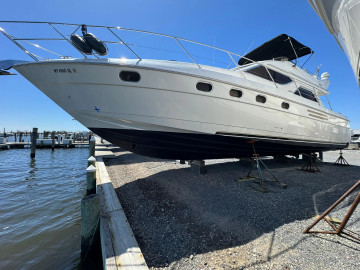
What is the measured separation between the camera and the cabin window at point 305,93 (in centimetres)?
591

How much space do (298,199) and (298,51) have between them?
6330mm

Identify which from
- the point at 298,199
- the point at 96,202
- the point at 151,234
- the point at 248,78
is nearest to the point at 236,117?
the point at 248,78

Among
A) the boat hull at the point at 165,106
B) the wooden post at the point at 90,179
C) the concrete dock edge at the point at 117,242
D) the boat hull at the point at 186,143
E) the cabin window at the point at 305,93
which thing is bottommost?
the concrete dock edge at the point at 117,242

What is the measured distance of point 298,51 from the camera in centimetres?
703

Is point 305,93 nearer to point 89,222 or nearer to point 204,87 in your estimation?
point 204,87

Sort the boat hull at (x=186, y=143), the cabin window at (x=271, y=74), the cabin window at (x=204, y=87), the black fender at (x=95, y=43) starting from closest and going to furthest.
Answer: the black fender at (x=95, y=43) → the cabin window at (x=204, y=87) → the boat hull at (x=186, y=143) → the cabin window at (x=271, y=74)

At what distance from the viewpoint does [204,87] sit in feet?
13.3

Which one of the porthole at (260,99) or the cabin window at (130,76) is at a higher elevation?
the cabin window at (130,76)

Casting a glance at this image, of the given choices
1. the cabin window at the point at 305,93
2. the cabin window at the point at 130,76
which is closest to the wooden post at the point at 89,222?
the cabin window at the point at 130,76

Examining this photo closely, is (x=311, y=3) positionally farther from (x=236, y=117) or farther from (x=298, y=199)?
(x=298, y=199)

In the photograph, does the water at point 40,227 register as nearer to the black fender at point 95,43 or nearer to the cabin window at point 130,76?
the cabin window at point 130,76

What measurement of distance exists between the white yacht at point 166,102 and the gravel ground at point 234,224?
1254mm

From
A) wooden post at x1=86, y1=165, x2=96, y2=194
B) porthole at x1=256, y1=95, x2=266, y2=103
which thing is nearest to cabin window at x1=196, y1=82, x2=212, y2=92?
porthole at x1=256, y1=95, x2=266, y2=103

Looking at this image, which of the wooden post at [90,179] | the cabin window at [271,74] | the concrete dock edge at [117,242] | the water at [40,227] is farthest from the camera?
the cabin window at [271,74]
